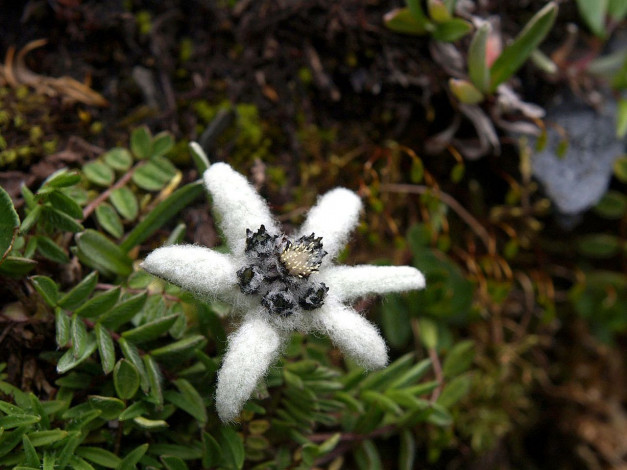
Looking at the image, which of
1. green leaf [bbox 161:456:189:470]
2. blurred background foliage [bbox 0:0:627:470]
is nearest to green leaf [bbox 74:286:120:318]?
blurred background foliage [bbox 0:0:627:470]

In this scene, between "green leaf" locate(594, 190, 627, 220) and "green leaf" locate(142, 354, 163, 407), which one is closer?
"green leaf" locate(142, 354, 163, 407)

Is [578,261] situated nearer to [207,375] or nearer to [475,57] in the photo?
[475,57]

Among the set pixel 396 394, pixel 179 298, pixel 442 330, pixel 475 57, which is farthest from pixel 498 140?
pixel 179 298

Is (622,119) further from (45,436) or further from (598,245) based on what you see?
(45,436)

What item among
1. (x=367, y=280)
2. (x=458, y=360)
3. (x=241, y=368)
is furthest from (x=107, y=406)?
(x=458, y=360)

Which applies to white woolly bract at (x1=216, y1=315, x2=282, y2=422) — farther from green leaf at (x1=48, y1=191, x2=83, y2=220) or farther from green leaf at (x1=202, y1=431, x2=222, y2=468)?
green leaf at (x1=48, y1=191, x2=83, y2=220)

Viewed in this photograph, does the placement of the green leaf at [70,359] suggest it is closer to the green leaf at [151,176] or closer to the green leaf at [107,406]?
the green leaf at [107,406]

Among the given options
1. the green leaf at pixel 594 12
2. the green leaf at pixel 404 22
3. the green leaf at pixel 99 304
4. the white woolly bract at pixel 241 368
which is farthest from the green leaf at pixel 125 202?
the green leaf at pixel 594 12
